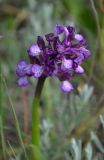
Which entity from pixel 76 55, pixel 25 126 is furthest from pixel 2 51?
pixel 76 55

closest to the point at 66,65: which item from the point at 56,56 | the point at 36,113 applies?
Result: the point at 56,56

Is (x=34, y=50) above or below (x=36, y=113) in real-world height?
above

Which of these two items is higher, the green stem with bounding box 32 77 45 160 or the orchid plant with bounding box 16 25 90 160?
the orchid plant with bounding box 16 25 90 160

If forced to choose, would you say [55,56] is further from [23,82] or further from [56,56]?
[23,82]

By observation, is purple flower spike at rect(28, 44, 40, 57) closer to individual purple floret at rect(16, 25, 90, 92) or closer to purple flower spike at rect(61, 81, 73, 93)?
individual purple floret at rect(16, 25, 90, 92)

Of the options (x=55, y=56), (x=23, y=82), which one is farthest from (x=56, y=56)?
(x=23, y=82)

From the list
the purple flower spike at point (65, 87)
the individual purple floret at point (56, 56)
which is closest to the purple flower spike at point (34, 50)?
the individual purple floret at point (56, 56)

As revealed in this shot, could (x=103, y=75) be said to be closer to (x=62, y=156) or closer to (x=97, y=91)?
(x=97, y=91)

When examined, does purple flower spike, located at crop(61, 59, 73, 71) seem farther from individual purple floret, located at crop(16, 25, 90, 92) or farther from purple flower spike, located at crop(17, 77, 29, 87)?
purple flower spike, located at crop(17, 77, 29, 87)

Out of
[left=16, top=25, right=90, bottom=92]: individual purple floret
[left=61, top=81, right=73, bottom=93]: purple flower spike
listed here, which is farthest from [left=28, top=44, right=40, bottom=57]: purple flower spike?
[left=61, top=81, right=73, bottom=93]: purple flower spike

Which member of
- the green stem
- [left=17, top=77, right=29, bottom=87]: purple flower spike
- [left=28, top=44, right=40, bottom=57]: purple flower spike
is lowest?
the green stem

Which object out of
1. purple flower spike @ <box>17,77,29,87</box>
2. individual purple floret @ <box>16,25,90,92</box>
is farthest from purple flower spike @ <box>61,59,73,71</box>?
purple flower spike @ <box>17,77,29,87</box>
